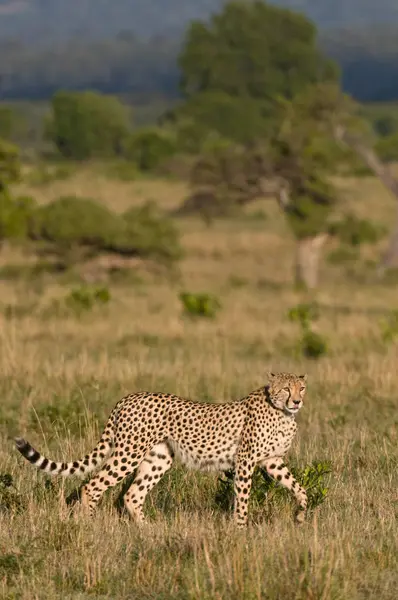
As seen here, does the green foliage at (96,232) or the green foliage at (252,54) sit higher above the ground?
the green foliage at (252,54)

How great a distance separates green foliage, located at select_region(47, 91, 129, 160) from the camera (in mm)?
73812

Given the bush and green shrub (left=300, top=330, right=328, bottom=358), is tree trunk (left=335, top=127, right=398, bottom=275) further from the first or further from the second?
green shrub (left=300, top=330, right=328, bottom=358)

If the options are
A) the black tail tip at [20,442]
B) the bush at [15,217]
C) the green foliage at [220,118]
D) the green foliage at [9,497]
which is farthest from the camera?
the green foliage at [220,118]

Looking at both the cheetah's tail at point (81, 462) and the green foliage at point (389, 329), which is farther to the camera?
the green foliage at point (389, 329)

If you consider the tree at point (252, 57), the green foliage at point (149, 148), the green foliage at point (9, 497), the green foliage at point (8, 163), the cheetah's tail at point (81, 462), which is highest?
the tree at point (252, 57)

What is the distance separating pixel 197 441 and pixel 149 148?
180 ft

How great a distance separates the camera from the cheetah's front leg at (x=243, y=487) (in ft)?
22.1

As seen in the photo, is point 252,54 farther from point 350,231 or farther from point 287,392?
point 287,392

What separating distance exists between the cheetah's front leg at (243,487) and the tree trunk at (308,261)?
1744 centimetres

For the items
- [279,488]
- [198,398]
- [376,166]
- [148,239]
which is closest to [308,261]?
[376,166]

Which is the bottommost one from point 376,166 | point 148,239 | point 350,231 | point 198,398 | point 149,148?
point 198,398

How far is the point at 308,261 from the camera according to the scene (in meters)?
25.0

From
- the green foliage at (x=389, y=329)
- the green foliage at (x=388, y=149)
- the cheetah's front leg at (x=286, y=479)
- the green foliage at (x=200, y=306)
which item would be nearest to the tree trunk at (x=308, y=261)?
the green foliage at (x=200, y=306)

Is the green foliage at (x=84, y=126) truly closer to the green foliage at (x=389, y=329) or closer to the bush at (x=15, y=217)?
the bush at (x=15, y=217)
